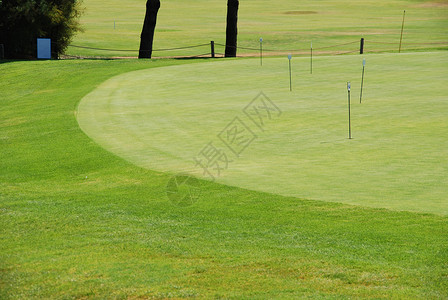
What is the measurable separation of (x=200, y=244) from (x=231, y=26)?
119 feet

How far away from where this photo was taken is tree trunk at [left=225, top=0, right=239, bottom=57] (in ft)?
141

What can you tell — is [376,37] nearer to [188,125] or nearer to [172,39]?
[172,39]

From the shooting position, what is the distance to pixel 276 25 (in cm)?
6875

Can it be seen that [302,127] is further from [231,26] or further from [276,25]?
[276,25]

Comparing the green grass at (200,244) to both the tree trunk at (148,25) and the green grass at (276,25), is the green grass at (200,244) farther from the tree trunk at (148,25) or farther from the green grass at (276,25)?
the green grass at (276,25)

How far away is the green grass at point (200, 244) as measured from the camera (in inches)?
300

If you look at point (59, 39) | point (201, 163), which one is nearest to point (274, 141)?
point (201, 163)

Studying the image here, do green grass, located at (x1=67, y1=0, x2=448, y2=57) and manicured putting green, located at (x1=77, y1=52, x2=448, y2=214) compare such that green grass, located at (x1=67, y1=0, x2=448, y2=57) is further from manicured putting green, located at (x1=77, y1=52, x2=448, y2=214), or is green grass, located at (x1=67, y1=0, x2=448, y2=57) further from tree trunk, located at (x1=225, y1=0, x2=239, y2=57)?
manicured putting green, located at (x1=77, y1=52, x2=448, y2=214)

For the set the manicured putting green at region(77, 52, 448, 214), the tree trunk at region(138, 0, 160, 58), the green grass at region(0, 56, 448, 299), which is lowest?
the green grass at region(0, 56, 448, 299)

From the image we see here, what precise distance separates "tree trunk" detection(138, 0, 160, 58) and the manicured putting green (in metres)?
11.6

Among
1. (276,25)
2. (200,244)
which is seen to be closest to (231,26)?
(276,25)

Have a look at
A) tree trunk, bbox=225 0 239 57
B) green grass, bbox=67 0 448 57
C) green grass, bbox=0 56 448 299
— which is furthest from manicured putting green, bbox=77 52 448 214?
green grass, bbox=67 0 448 57

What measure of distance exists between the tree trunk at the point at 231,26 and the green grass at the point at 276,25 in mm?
6541

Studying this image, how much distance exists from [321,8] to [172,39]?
33970mm
